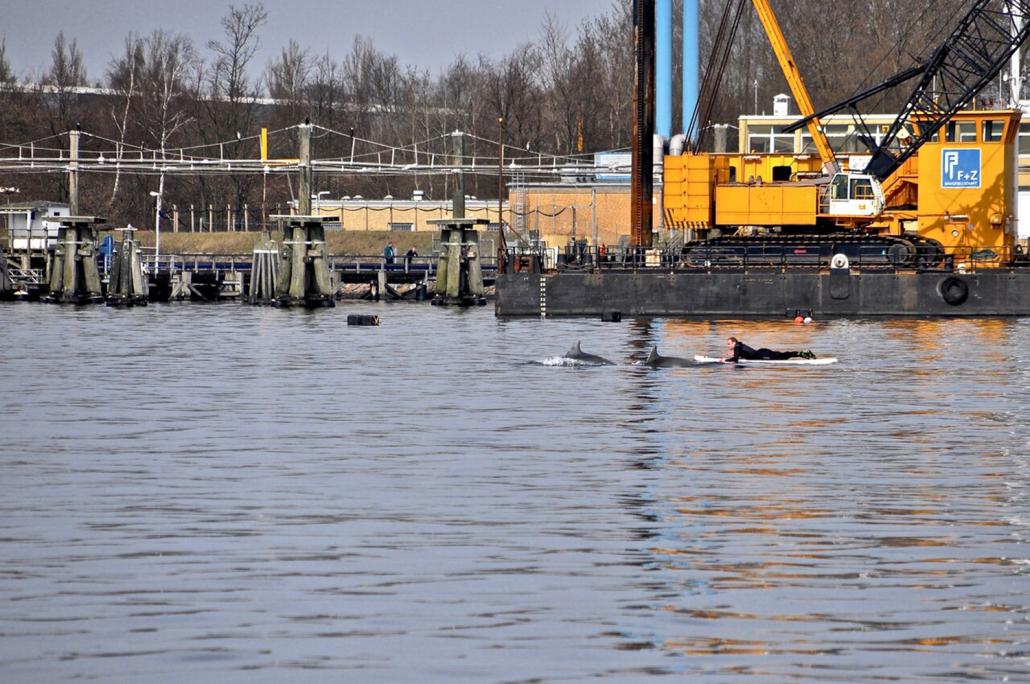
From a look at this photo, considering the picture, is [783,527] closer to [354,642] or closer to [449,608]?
[449,608]

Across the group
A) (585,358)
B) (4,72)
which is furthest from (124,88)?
(585,358)

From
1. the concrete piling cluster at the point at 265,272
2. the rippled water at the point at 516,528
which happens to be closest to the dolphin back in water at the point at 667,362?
the rippled water at the point at 516,528

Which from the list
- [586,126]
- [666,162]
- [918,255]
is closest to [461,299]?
[666,162]

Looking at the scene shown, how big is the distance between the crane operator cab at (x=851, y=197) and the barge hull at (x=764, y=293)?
296 cm

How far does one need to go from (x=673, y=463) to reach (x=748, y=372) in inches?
626

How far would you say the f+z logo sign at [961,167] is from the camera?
6131cm

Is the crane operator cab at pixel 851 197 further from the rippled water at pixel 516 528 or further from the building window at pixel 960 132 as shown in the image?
the rippled water at pixel 516 528

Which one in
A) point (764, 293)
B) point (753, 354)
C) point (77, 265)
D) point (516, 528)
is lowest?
point (516, 528)

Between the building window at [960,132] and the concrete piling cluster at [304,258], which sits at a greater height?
the building window at [960,132]

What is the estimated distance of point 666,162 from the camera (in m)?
64.4

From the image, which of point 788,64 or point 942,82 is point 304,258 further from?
point 942,82

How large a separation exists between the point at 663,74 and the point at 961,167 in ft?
134

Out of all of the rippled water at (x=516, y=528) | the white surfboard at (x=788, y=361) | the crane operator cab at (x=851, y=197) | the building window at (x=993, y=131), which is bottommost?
the rippled water at (x=516, y=528)

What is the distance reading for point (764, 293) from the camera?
5988 cm
